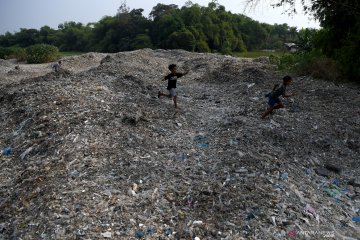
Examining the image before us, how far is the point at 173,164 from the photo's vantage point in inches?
251

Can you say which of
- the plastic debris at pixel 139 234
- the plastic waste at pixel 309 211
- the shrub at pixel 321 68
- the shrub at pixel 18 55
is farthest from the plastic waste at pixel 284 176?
the shrub at pixel 18 55

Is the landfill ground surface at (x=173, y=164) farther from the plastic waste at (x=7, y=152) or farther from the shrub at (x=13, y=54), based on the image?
the shrub at (x=13, y=54)

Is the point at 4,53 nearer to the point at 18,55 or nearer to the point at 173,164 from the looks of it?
the point at 18,55

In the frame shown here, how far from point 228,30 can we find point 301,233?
45.5m

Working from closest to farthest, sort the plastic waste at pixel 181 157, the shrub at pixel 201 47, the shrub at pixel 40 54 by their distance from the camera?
1. the plastic waste at pixel 181 157
2. the shrub at pixel 40 54
3. the shrub at pixel 201 47

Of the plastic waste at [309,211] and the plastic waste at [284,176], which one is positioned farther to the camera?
the plastic waste at [284,176]

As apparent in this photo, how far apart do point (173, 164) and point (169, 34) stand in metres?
37.6

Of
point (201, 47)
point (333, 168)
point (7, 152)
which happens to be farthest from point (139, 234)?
point (201, 47)

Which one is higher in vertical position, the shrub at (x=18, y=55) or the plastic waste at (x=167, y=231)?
the plastic waste at (x=167, y=231)

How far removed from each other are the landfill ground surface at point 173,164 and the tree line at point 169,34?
24.7 meters

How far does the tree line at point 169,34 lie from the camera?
40.9 meters

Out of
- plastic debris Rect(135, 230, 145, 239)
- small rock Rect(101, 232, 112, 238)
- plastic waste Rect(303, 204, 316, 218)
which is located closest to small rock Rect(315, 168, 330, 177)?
plastic waste Rect(303, 204, 316, 218)

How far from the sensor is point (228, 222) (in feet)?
15.8

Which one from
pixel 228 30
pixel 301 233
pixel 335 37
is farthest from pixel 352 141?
pixel 228 30
